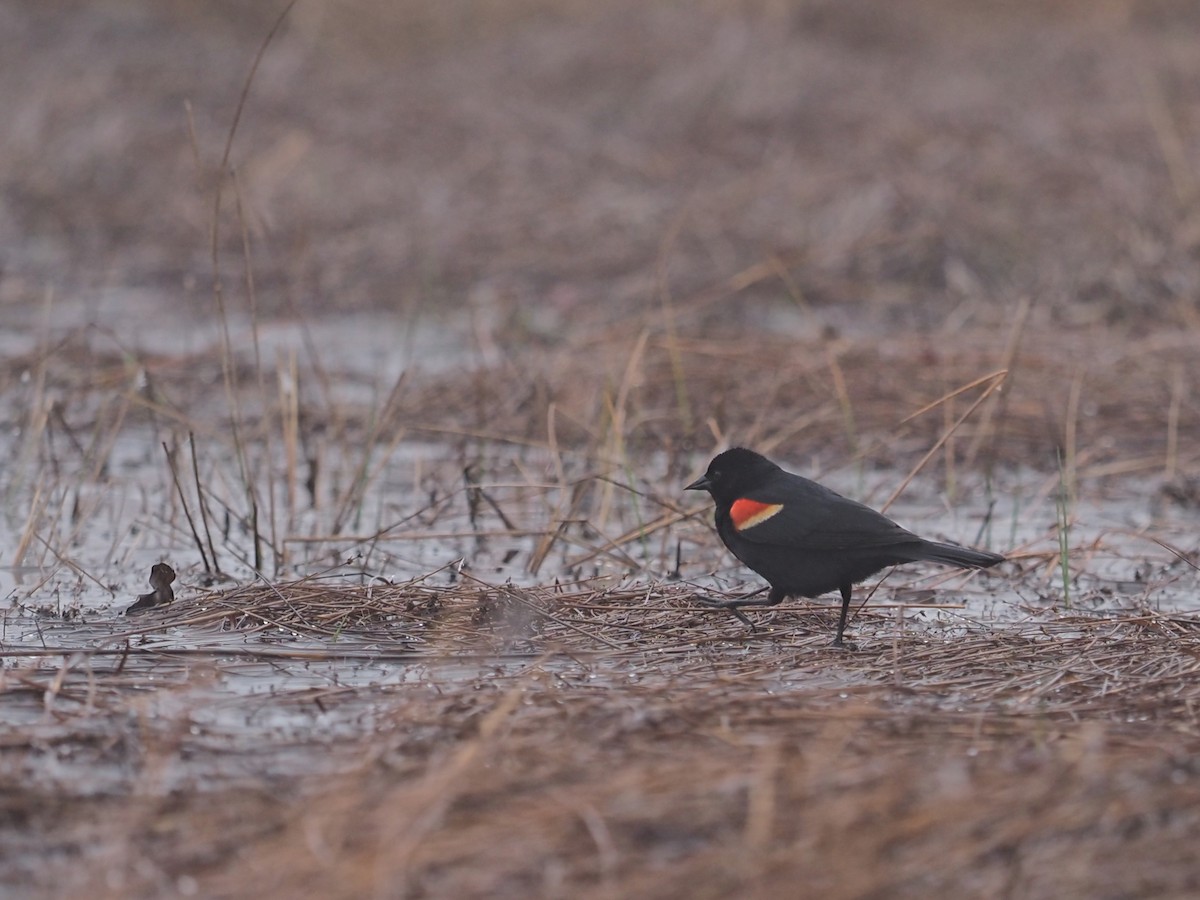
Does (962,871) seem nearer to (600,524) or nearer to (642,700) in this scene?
(642,700)

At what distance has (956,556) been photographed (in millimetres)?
4285

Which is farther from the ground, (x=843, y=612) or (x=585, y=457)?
(x=585, y=457)

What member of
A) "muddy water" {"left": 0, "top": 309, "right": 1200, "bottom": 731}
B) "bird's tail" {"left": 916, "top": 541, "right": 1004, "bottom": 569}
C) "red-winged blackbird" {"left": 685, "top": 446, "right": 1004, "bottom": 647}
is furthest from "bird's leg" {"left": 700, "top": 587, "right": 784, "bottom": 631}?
"bird's tail" {"left": 916, "top": 541, "right": 1004, "bottom": 569}

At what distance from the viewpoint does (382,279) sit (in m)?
11.9

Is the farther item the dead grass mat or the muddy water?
the muddy water

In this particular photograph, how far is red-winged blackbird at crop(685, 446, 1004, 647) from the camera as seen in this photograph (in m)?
4.42

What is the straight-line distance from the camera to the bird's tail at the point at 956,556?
424 centimetres

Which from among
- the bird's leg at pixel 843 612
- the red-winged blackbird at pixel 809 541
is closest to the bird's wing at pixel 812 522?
the red-winged blackbird at pixel 809 541

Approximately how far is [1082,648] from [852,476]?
9.52 feet

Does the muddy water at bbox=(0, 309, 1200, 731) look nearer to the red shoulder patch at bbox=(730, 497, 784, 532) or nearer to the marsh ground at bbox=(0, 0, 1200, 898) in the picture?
the marsh ground at bbox=(0, 0, 1200, 898)

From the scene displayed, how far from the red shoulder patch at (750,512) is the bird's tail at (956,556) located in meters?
0.47

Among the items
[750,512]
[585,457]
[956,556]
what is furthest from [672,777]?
[585,457]

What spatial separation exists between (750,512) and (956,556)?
0.66 meters

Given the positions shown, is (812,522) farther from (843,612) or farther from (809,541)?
(843,612)
